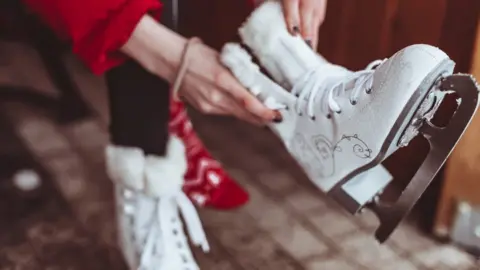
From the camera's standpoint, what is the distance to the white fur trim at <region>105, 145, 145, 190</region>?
3.12 feet

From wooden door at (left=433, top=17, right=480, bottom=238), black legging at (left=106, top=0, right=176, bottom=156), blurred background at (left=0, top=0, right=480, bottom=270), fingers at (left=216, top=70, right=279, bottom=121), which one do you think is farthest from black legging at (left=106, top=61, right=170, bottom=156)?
wooden door at (left=433, top=17, right=480, bottom=238)

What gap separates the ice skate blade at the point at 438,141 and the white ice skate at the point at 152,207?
10.6 inches

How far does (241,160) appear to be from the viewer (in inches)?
51.9

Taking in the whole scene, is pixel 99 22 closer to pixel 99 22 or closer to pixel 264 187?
pixel 99 22

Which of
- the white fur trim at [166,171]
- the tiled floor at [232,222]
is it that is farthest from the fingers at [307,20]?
the tiled floor at [232,222]

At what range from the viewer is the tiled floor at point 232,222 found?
107 centimetres

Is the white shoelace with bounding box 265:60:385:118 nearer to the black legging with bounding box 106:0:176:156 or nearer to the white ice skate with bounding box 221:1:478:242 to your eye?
the white ice skate with bounding box 221:1:478:242

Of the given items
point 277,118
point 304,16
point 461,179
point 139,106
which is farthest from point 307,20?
point 461,179

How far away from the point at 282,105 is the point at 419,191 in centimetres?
18

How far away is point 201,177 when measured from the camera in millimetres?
1175

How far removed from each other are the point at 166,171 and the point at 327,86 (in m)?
0.26

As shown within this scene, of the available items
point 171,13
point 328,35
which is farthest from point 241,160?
point 171,13

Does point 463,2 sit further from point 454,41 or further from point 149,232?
point 149,232

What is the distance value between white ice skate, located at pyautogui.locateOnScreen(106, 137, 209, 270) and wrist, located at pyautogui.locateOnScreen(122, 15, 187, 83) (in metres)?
0.14
